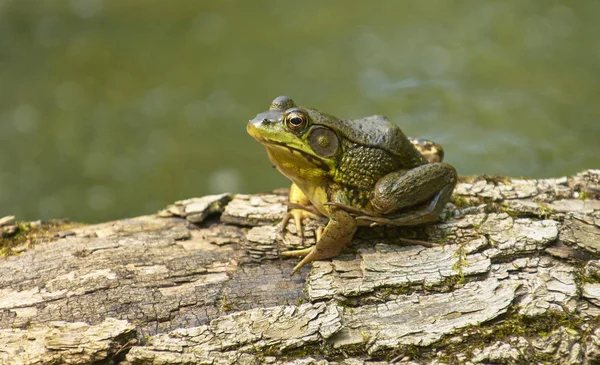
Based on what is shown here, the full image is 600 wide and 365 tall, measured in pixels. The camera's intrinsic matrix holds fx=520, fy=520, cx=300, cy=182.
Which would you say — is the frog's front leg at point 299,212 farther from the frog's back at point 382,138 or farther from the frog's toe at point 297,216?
the frog's back at point 382,138

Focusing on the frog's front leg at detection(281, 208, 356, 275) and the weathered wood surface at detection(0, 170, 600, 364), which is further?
the frog's front leg at detection(281, 208, 356, 275)


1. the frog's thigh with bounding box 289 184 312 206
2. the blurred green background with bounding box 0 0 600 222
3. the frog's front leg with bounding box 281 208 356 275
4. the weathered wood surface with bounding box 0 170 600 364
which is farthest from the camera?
the blurred green background with bounding box 0 0 600 222

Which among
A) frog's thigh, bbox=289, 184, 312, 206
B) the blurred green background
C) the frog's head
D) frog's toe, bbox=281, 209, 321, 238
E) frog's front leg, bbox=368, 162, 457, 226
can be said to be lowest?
frog's front leg, bbox=368, 162, 457, 226

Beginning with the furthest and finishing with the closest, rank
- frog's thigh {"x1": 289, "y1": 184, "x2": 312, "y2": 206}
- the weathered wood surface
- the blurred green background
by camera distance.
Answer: the blurred green background < frog's thigh {"x1": 289, "y1": 184, "x2": 312, "y2": 206} < the weathered wood surface

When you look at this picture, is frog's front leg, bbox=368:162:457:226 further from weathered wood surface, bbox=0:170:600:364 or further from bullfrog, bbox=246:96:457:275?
weathered wood surface, bbox=0:170:600:364

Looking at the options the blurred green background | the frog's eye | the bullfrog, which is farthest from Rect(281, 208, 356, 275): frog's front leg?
the blurred green background

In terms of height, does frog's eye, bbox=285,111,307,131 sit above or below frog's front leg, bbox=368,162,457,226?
above

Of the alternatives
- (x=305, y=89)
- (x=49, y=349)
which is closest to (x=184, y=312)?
(x=49, y=349)

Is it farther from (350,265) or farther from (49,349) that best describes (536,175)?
(49,349)
